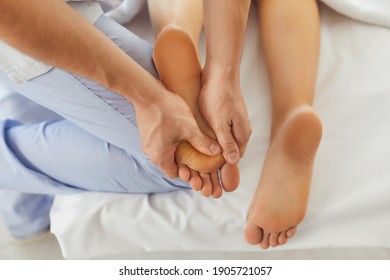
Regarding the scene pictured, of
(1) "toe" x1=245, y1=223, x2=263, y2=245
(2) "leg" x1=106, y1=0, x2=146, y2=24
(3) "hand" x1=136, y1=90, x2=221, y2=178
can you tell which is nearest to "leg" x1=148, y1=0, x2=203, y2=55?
(2) "leg" x1=106, y1=0, x2=146, y2=24

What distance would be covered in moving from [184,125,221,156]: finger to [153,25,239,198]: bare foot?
0.4 inches

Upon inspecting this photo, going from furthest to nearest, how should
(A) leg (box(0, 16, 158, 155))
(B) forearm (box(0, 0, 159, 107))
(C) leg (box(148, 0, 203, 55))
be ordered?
(C) leg (box(148, 0, 203, 55)) → (A) leg (box(0, 16, 158, 155)) → (B) forearm (box(0, 0, 159, 107))

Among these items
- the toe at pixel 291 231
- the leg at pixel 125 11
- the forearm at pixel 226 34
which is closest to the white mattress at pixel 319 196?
the toe at pixel 291 231

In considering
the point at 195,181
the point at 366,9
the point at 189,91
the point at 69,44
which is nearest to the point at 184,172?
the point at 195,181

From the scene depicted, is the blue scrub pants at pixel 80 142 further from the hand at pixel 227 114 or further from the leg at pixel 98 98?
the hand at pixel 227 114

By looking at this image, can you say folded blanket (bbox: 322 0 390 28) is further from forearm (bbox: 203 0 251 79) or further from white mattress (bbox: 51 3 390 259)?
forearm (bbox: 203 0 251 79)

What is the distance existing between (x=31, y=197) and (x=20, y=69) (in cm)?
40

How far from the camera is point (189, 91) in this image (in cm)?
78

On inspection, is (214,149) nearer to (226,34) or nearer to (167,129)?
(167,129)

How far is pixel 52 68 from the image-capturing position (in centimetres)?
69

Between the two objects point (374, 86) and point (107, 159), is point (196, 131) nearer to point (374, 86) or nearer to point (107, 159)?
point (107, 159)

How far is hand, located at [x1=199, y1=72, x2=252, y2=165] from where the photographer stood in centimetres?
76

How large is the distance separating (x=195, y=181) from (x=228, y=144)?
0.08m

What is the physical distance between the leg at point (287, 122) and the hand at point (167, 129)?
0.11 metres
